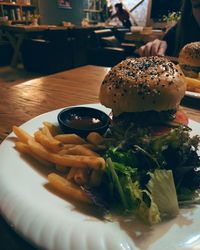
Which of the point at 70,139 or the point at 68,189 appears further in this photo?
the point at 70,139

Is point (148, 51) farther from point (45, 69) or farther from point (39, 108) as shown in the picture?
point (45, 69)

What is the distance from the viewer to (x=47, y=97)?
2289 mm

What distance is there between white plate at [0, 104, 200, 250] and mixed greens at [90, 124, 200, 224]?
0.20ft

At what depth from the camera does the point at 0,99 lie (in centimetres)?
220

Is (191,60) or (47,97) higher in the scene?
(191,60)

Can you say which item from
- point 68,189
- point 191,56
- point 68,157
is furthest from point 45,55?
point 68,189

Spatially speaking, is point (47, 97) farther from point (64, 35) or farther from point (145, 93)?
point (64, 35)

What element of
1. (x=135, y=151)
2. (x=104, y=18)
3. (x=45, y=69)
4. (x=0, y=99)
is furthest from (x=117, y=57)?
(x=104, y=18)

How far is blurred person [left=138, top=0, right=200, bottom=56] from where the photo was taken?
150 inches

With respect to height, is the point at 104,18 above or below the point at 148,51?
below

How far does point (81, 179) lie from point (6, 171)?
0.35 metres

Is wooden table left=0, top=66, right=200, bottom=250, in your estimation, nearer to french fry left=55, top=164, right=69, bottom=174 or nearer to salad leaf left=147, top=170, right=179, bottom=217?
french fry left=55, top=164, right=69, bottom=174

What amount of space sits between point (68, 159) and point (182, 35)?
3791 millimetres

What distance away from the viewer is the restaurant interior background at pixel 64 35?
7.55 metres
